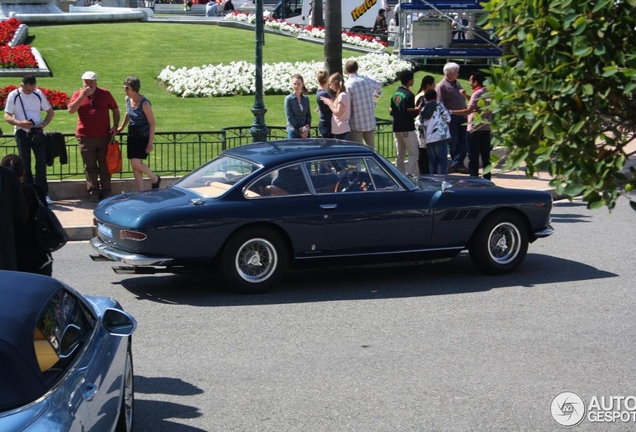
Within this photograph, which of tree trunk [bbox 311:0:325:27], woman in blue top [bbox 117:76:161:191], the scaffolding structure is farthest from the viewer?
tree trunk [bbox 311:0:325:27]

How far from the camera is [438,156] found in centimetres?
1493

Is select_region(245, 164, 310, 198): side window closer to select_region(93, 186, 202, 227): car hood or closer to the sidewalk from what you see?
select_region(93, 186, 202, 227): car hood

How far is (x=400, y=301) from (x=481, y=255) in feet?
4.30

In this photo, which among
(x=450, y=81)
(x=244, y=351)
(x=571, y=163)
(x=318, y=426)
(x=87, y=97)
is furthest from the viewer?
(x=450, y=81)

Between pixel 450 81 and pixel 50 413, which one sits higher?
pixel 450 81

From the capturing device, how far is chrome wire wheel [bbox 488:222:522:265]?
11000 millimetres

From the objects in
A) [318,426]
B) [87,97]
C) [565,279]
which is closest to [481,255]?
[565,279]

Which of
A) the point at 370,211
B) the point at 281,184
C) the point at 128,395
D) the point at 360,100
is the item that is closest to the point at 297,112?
the point at 360,100

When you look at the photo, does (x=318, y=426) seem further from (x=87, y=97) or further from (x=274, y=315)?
(x=87, y=97)

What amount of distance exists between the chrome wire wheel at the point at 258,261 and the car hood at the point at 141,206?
744mm

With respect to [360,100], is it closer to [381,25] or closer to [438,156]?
[438,156]

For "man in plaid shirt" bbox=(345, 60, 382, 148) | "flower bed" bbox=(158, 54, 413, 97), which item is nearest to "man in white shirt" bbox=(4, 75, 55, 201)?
"man in plaid shirt" bbox=(345, 60, 382, 148)

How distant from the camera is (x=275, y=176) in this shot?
34.2ft

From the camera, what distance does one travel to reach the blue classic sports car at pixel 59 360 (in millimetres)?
4410
